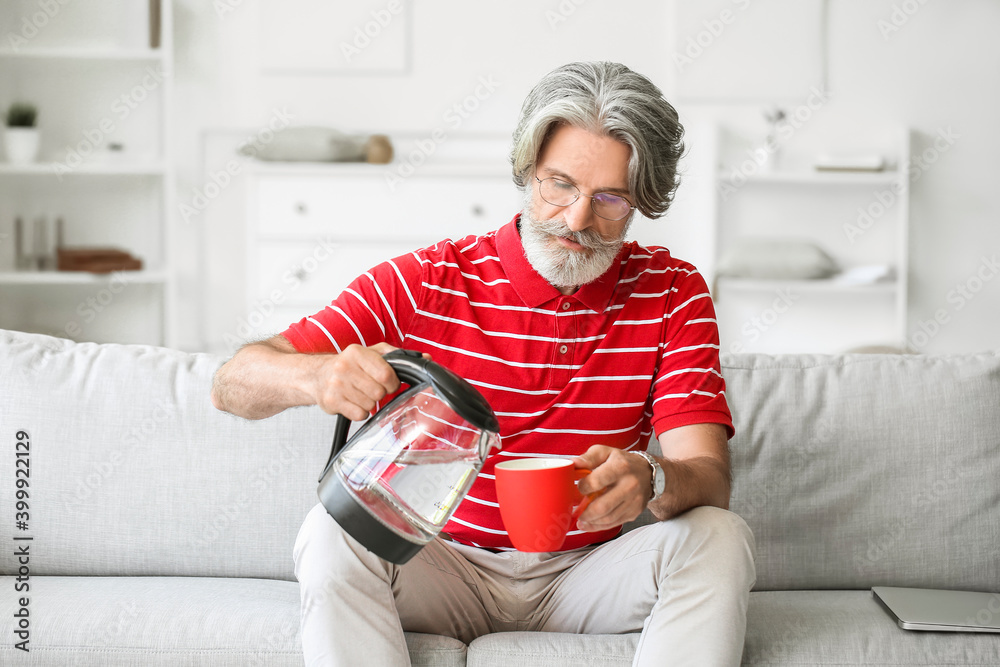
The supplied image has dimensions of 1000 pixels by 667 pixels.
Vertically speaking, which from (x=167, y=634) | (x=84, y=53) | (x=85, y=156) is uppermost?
(x=84, y=53)

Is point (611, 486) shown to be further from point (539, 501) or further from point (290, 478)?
point (290, 478)

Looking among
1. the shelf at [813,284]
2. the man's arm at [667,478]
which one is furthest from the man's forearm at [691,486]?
the shelf at [813,284]

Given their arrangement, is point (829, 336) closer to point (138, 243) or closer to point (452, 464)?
point (138, 243)

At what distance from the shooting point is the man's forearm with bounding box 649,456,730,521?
1.11 meters

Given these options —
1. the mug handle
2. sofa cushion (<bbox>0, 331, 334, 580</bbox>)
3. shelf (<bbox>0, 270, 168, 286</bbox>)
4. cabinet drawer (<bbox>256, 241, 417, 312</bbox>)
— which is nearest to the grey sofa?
sofa cushion (<bbox>0, 331, 334, 580</bbox>)

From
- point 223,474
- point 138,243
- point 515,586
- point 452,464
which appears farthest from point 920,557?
point 138,243

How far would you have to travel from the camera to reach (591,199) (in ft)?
4.29

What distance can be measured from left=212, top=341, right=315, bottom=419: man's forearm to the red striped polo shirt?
137 millimetres

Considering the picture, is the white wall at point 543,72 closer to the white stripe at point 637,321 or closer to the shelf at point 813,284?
the shelf at point 813,284

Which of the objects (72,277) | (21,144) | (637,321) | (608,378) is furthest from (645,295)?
(21,144)

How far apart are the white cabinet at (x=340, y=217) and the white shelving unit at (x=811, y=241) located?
1.00m

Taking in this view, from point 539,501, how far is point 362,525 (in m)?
0.19

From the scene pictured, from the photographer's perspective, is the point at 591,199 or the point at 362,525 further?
the point at 591,199

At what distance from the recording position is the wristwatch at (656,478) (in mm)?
1087
